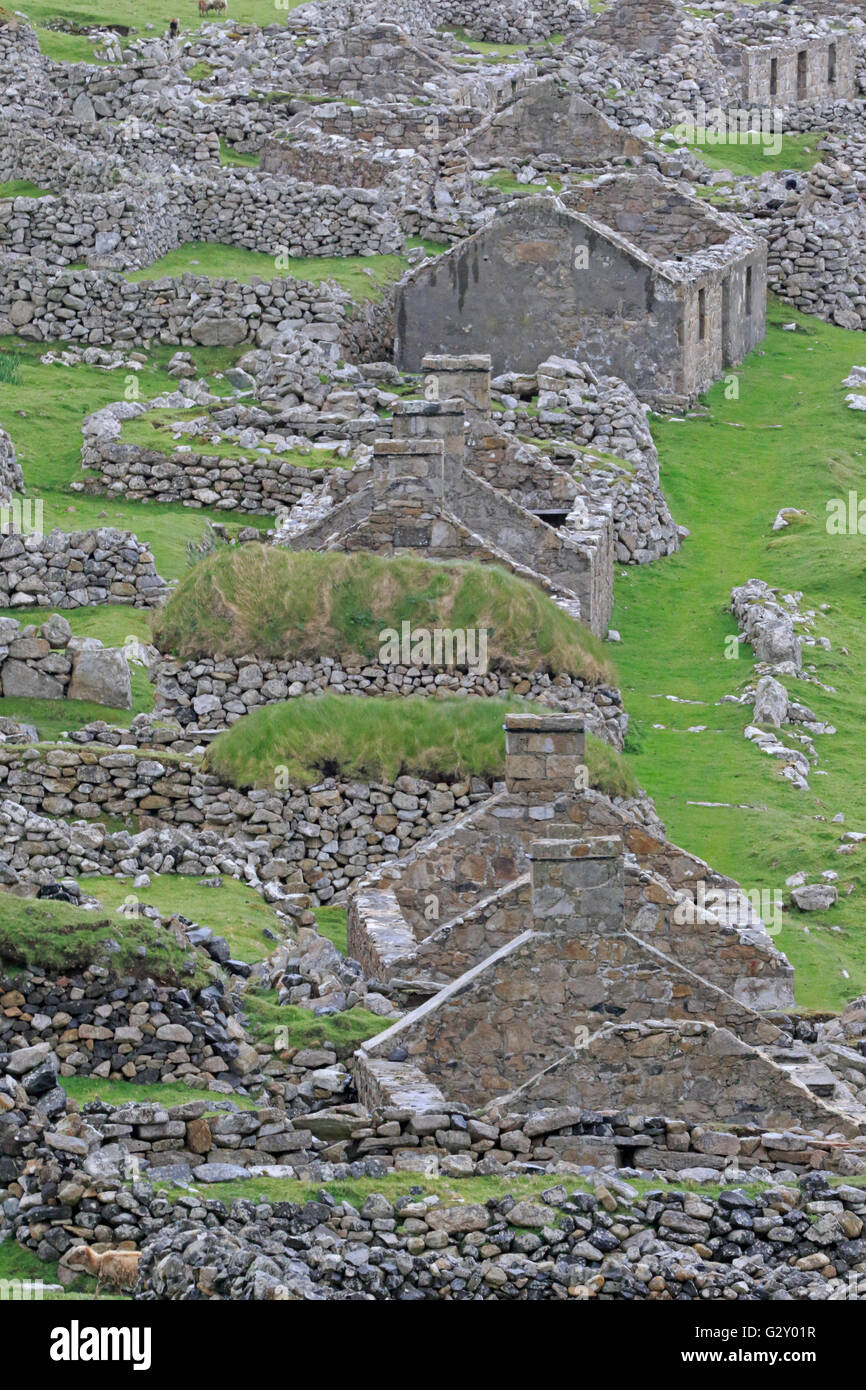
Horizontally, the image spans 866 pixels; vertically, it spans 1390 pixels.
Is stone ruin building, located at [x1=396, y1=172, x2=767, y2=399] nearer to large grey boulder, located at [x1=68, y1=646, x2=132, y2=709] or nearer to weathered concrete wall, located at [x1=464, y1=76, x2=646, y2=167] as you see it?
weathered concrete wall, located at [x1=464, y1=76, x2=646, y2=167]

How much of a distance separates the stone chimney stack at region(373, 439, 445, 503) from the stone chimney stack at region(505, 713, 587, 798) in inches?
358

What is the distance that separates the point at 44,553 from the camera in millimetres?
40281

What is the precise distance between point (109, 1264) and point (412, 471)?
18.7 metres

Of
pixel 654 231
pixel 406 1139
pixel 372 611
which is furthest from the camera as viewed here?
pixel 654 231

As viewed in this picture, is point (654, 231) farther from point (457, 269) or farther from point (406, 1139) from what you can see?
point (406, 1139)

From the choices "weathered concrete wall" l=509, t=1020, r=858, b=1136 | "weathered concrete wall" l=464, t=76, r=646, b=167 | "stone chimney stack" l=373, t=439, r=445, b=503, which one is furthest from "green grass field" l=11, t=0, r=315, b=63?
"weathered concrete wall" l=509, t=1020, r=858, b=1136

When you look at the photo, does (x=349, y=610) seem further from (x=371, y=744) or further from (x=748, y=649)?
(x=748, y=649)

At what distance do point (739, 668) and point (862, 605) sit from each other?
3768mm

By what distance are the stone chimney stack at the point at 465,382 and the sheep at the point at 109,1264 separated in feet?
79.3

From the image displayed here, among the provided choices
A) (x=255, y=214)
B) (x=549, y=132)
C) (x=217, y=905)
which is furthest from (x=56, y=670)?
(x=549, y=132)

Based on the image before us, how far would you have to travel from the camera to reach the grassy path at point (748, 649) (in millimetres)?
35938

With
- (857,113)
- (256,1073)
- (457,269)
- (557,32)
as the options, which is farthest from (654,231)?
(256,1073)

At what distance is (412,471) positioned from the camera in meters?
37.7

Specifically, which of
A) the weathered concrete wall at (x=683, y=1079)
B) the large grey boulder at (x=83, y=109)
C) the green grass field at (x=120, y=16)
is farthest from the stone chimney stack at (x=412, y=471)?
the green grass field at (x=120, y=16)
